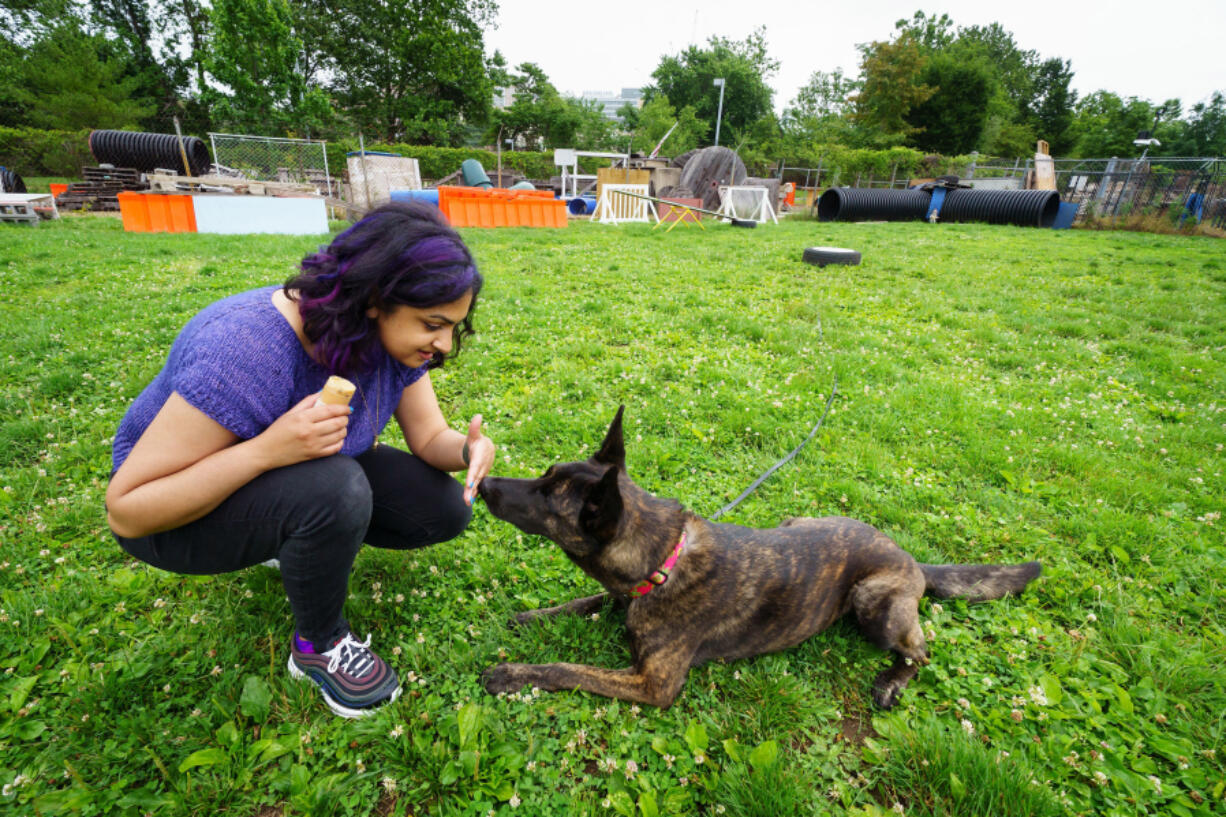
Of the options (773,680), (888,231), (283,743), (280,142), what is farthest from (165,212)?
(888,231)

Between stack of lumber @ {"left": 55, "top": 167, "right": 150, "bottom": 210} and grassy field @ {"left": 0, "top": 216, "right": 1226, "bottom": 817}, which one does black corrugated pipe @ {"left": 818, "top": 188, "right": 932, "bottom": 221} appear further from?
stack of lumber @ {"left": 55, "top": 167, "right": 150, "bottom": 210}

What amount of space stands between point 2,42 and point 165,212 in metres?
48.2

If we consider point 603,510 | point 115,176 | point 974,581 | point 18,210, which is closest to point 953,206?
point 974,581

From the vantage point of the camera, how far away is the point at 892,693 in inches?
97.6

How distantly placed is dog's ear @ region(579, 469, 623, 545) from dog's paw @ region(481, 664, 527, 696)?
72 centimetres

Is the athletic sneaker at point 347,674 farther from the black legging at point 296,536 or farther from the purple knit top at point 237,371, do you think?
the purple knit top at point 237,371

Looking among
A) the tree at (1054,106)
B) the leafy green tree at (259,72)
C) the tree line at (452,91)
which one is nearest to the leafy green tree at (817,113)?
the tree line at (452,91)

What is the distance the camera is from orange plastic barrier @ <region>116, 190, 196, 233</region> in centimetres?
1408

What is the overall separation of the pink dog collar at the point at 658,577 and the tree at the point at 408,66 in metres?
57.2

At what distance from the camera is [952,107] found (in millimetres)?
53719

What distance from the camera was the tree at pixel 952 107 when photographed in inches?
2073

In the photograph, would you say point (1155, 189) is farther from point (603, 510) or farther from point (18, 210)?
point (18, 210)

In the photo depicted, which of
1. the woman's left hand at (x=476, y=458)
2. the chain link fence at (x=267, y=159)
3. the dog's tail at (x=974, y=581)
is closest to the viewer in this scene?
the woman's left hand at (x=476, y=458)

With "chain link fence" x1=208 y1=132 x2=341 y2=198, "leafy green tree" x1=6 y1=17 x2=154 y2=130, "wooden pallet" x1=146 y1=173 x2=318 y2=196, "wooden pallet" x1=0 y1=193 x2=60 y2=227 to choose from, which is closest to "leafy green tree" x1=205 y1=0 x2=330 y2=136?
"leafy green tree" x1=6 y1=17 x2=154 y2=130
